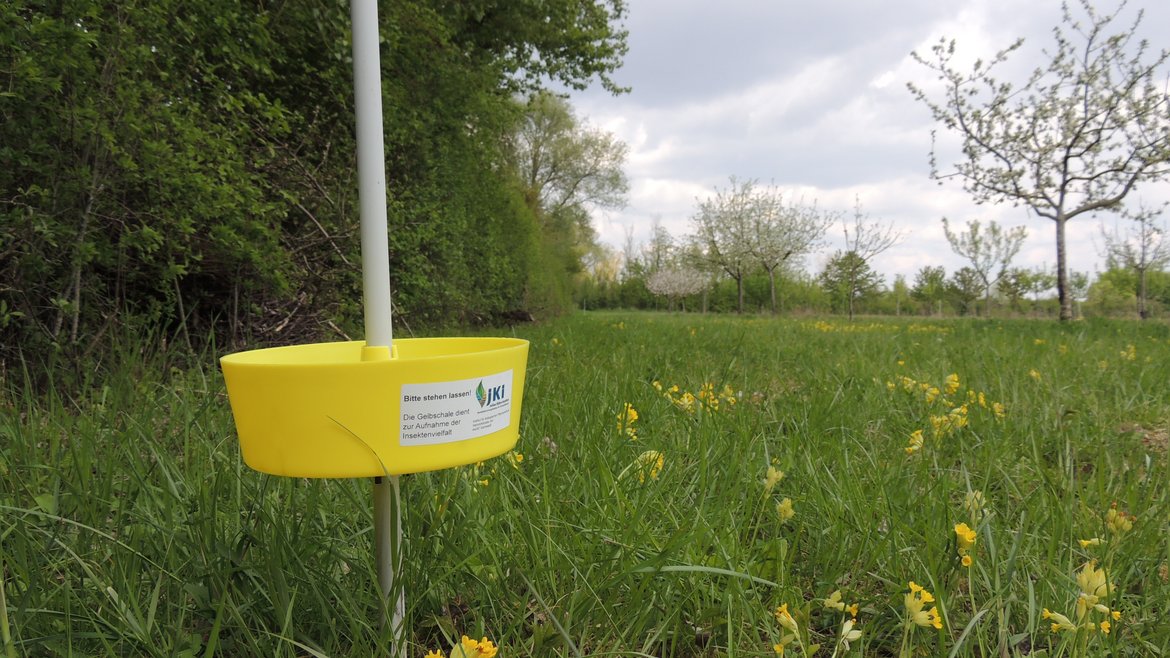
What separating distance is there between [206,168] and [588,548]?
2497 mm

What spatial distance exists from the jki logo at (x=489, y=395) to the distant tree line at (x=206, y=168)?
A: 6.36ft

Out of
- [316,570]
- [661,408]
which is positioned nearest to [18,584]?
[316,570]

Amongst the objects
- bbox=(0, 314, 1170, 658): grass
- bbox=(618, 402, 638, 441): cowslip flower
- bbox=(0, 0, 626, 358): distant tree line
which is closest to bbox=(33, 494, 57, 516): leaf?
bbox=(0, 314, 1170, 658): grass

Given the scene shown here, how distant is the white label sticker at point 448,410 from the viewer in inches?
24.0

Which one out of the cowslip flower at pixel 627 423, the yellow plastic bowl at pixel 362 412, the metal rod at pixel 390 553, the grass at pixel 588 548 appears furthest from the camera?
the cowslip flower at pixel 627 423

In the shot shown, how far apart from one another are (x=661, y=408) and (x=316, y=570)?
140 centimetres

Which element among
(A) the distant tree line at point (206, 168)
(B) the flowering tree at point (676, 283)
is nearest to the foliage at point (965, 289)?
(B) the flowering tree at point (676, 283)

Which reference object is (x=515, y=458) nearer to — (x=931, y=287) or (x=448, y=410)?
(x=448, y=410)

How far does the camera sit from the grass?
856mm

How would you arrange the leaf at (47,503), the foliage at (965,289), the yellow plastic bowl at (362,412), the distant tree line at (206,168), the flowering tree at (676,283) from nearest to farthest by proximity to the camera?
1. the yellow plastic bowl at (362,412)
2. the leaf at (47,503)
3. the distant tree line at (206,168)
4. the foliage at (965,289)
5. the flowering tree at (676,283)

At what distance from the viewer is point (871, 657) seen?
0.90 metres

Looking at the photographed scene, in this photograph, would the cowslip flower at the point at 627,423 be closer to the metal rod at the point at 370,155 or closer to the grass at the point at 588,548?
the grass at the point at 588,548

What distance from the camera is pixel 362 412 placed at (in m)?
0.60

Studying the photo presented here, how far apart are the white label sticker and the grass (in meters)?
0.30
